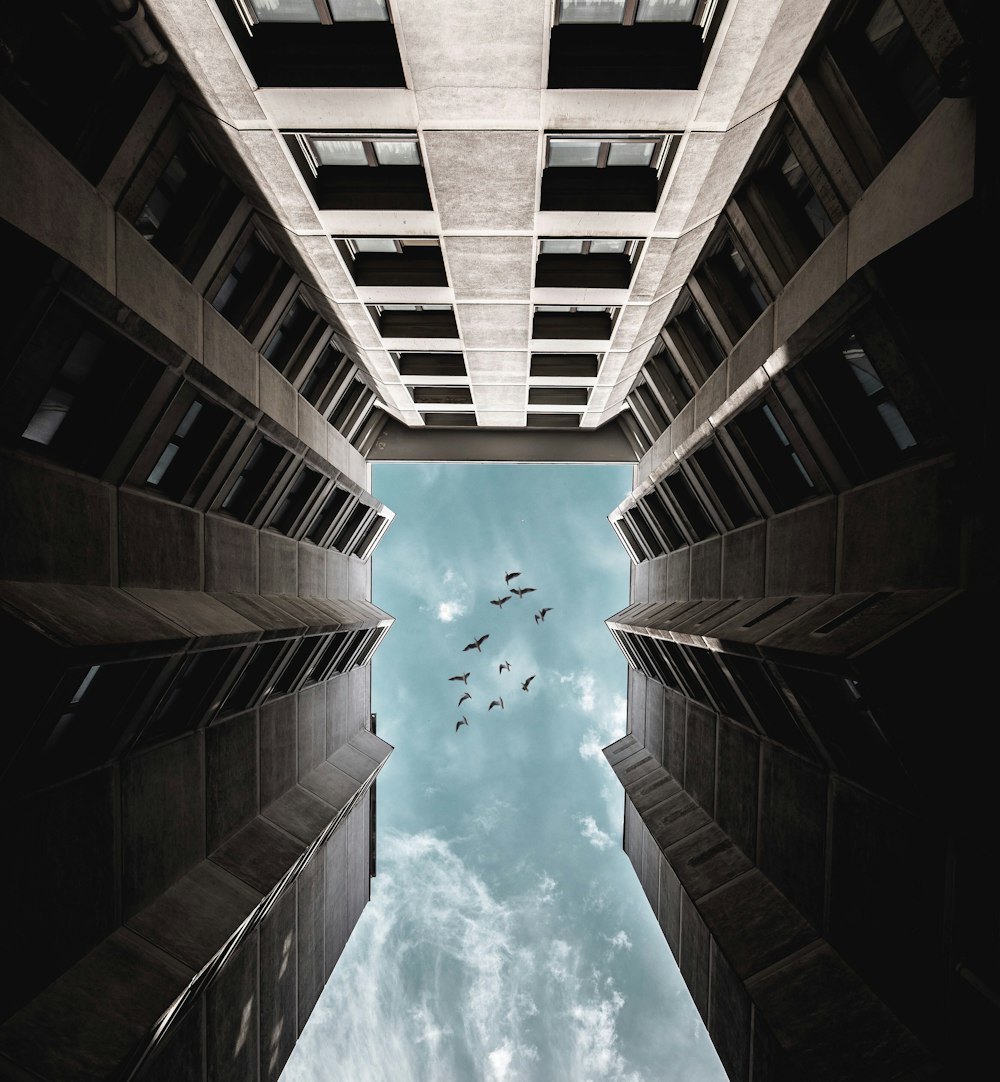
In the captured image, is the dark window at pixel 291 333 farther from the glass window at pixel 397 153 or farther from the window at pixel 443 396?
the window at pixel 443 396

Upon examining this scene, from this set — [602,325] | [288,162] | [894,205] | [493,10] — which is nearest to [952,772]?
[894,205]

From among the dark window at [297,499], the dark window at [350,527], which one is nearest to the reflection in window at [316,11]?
the dark window at [297,499]

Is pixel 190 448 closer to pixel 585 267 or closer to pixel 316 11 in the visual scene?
pixel 316 11

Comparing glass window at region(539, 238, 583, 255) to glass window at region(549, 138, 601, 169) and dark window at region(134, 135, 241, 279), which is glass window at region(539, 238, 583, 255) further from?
dark window at region(134, 135, 241, 279)

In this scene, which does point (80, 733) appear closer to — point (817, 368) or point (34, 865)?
point (34, 865)

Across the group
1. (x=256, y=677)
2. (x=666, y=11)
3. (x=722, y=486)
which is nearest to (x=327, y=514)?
(x=256, y=677)
